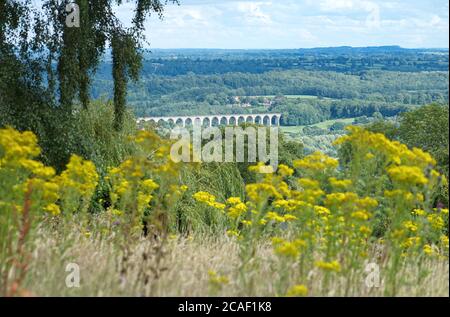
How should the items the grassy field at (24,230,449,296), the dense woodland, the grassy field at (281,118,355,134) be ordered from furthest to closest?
the grassy field at (281,118,355,134) < the dense woodland < the grassy field at (24,230,449,296)

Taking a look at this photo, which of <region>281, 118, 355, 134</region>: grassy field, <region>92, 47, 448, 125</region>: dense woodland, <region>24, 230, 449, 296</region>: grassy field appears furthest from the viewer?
<region>281, 118, 355, 134</region>: grassy field

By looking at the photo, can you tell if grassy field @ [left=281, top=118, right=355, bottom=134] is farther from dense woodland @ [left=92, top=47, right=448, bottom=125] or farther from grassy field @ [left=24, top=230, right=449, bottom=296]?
grassy field @ [left=24, top=230, right=449, bottom=296]

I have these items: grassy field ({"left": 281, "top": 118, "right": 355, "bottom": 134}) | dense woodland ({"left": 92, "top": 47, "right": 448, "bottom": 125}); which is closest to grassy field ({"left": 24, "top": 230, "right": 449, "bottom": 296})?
dense woodland ({"left": 92, "top": 47, "right": 448, "bottom": 125})

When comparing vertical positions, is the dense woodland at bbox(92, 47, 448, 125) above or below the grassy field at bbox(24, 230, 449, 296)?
below

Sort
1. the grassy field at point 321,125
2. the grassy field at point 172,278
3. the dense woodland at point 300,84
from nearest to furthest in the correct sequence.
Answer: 1. the grassy field at point 172,278
2. the dense woodland at point 300,84
3. the grassy field at point 321,125

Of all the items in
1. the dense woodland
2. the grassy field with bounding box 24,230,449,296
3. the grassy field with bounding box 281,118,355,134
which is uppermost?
the grassy field with bounding box 24,230,449,296

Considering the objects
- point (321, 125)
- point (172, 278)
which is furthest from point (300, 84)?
point (172, 278)

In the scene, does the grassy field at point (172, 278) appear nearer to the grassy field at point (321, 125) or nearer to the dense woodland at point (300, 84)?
the dense woodland at point (300, 84)

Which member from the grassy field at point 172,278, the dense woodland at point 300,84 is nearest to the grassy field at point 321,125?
the dense woodland at point 300,84

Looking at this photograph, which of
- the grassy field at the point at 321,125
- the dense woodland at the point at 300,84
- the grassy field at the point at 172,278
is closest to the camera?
the grassy field at the point at 172,278

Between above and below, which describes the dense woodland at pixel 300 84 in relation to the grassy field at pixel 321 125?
above

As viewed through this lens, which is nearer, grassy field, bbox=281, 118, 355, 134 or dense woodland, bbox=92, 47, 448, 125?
dense woodland, bbox=92, 47, 448, 125

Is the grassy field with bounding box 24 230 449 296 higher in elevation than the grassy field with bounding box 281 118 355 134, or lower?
higher

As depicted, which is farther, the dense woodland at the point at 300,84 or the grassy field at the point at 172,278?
the dense woodland at the point at 300,84
